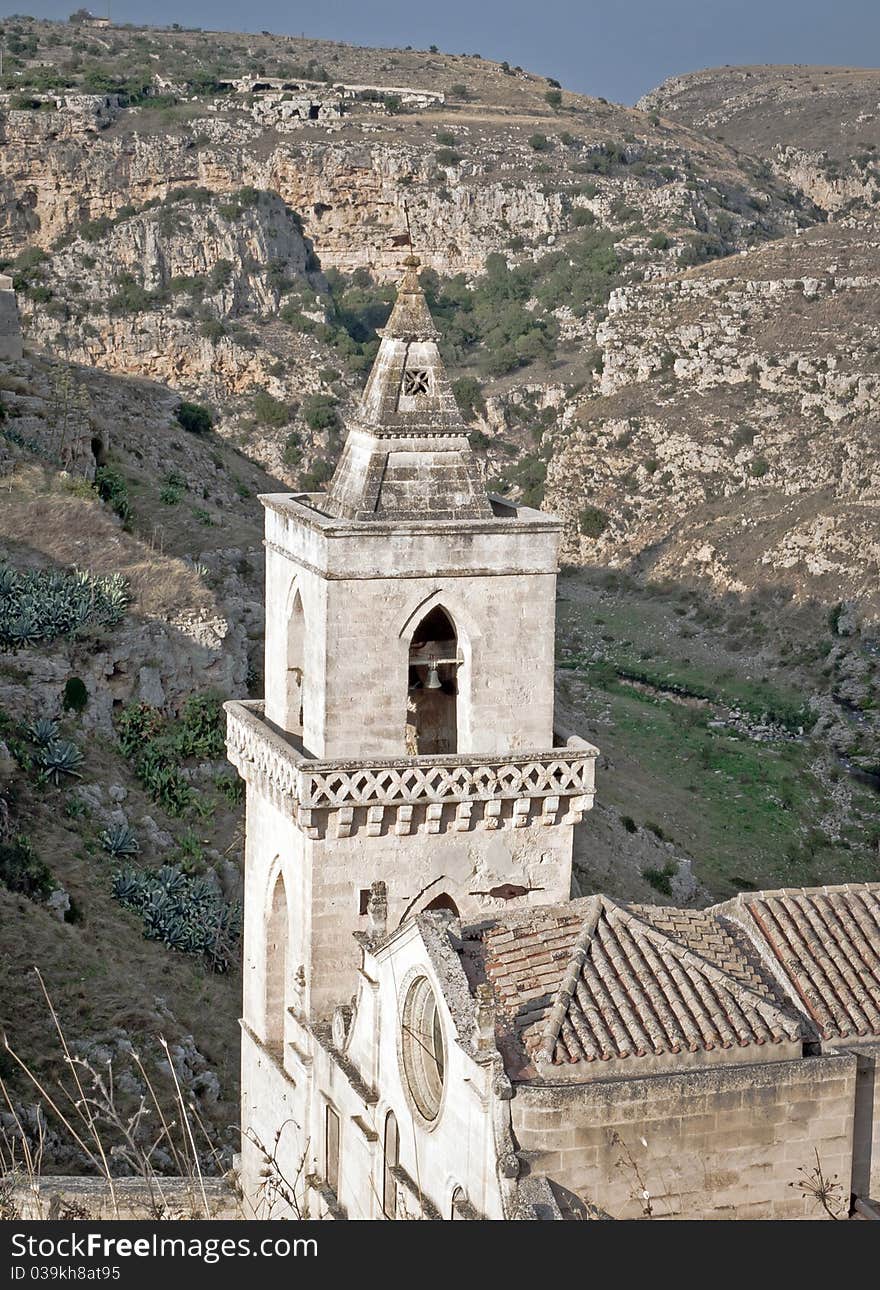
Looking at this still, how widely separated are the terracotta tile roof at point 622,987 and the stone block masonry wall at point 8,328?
31.7m

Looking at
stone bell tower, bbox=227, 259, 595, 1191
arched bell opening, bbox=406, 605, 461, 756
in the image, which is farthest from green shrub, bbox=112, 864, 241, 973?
stone bell tower, bbox=227, 259, 595, 1191

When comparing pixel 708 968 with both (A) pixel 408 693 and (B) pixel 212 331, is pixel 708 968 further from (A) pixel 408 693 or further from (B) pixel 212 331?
(B) pixel 212 331

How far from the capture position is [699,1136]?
1145 cm

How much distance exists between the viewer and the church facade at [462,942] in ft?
37.5

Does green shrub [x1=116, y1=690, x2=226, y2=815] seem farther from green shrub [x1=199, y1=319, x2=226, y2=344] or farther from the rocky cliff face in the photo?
green shrub [x1=199, y1=319, x2=226, y2=344]

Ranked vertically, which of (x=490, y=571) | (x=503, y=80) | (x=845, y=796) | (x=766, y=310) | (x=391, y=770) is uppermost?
(x=503, y=80)

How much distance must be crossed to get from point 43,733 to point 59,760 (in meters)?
0.56

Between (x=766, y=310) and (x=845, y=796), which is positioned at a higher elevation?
(x=766, y=310)

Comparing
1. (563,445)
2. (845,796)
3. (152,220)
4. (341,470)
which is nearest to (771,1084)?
(341,470)

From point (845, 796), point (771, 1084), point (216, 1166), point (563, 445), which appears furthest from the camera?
point (563, 445)

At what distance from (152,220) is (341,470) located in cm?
6718

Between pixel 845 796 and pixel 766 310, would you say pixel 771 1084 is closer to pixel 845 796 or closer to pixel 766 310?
pixel 845 796

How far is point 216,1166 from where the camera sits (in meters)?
18.3

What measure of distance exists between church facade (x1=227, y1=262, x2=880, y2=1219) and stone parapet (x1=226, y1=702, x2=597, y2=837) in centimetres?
2
